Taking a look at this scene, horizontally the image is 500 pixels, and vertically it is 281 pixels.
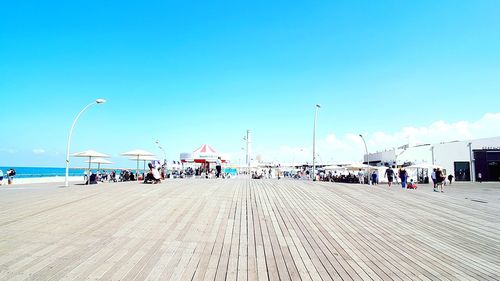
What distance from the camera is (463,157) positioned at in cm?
4119

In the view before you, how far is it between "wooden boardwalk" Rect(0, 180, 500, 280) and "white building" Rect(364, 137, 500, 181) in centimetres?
3510

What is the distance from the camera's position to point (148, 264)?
5062mm

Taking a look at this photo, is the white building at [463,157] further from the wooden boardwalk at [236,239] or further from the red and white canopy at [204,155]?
the wooden boardwalk at [236,239]

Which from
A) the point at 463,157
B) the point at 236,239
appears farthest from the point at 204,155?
the point at 463,157

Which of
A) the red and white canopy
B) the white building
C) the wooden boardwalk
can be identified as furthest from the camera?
the white building

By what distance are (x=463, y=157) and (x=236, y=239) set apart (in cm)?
4723

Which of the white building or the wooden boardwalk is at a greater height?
the white building

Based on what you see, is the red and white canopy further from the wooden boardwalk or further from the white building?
the white building

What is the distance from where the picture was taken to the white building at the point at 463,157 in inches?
1583

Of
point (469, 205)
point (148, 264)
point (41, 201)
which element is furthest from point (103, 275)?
point (469, 205)

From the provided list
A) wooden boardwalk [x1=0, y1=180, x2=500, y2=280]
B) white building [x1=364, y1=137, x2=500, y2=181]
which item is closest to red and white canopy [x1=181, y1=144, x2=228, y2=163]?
wooden boardwalk [x1=0, y1=180, x2=500, y2=280]

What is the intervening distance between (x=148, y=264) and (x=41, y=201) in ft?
24.4

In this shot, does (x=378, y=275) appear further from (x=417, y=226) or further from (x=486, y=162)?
(x=486, y=162)

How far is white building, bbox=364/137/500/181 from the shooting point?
132 ft
